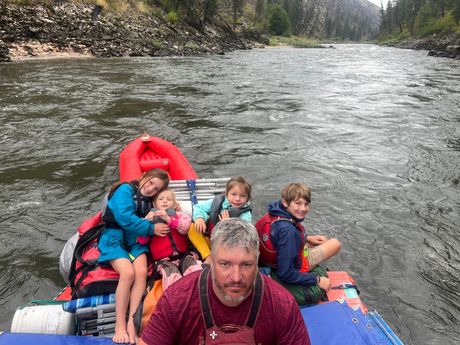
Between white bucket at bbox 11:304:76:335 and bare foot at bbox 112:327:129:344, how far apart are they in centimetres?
38

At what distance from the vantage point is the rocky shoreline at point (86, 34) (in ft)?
66.9

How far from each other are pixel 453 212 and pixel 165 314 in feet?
18.2

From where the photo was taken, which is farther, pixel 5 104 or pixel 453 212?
pixel 5 104

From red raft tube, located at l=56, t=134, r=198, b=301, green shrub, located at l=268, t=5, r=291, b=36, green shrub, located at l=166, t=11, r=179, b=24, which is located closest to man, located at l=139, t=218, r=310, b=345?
red raft tube, located at l=56, t=134, r=198, b=301

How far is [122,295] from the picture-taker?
9.73ft

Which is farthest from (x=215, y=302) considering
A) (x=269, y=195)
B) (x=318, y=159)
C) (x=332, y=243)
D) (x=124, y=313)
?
(x=318, y=159)

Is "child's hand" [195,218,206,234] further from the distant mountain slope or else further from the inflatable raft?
the distant mountain slope

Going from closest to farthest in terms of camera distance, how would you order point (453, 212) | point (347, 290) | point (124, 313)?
point (124, 313) < point (347, 290) < point (453, 212)

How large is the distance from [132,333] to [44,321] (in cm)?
66

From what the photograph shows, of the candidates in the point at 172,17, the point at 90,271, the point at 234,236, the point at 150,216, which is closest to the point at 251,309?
the point at 234,236

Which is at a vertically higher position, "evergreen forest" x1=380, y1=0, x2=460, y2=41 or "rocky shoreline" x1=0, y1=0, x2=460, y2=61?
"evergreen forest" x1=380, y1=0, x2=460, y2=41

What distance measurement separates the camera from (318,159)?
8.20m

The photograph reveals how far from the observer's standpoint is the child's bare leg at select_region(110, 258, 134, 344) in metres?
2.74

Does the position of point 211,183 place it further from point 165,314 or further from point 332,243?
point 165,314
